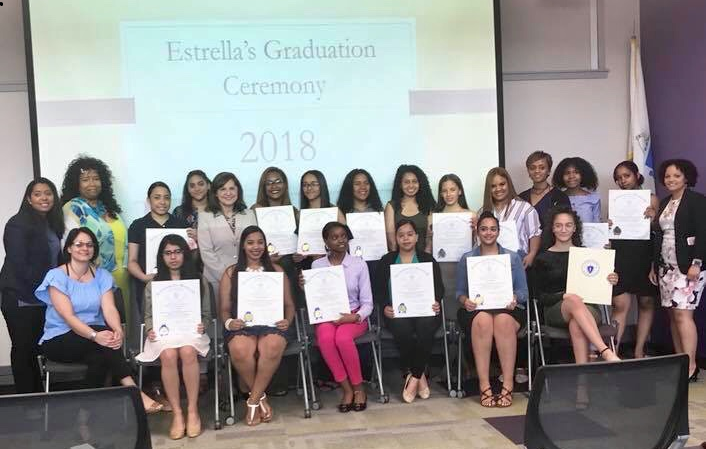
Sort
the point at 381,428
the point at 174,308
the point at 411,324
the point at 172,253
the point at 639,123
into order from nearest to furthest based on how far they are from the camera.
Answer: the point at 381,428
the point at 174,308
the point at 172,253
the point at 411,324
the point at 639,123

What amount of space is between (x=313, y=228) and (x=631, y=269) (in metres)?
2.44

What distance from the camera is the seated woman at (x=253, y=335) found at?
Answer: 4.00 meters

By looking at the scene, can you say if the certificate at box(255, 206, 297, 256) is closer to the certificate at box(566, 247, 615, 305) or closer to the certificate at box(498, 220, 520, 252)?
the certificate at box(498, 220, 520, 252)

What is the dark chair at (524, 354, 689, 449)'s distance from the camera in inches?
70.9

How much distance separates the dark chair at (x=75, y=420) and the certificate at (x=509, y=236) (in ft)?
10.8

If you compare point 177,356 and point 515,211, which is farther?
point 515,211

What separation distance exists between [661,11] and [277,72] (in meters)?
3.37

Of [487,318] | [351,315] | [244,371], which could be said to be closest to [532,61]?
[487,318]

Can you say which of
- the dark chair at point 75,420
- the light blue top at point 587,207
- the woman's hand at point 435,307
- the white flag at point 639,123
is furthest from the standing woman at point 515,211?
the dark chair at point 75,420

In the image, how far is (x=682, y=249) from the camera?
15.0 ft

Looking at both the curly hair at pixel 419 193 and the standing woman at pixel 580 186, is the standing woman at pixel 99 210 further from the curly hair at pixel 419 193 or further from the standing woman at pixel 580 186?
the standing woman at pixel 580 186

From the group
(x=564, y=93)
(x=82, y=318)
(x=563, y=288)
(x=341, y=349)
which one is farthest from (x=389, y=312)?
(x=564, y=93)

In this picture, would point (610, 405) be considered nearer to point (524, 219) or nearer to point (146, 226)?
point (524, 219)

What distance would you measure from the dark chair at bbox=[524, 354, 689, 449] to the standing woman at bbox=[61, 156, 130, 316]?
3461mm
